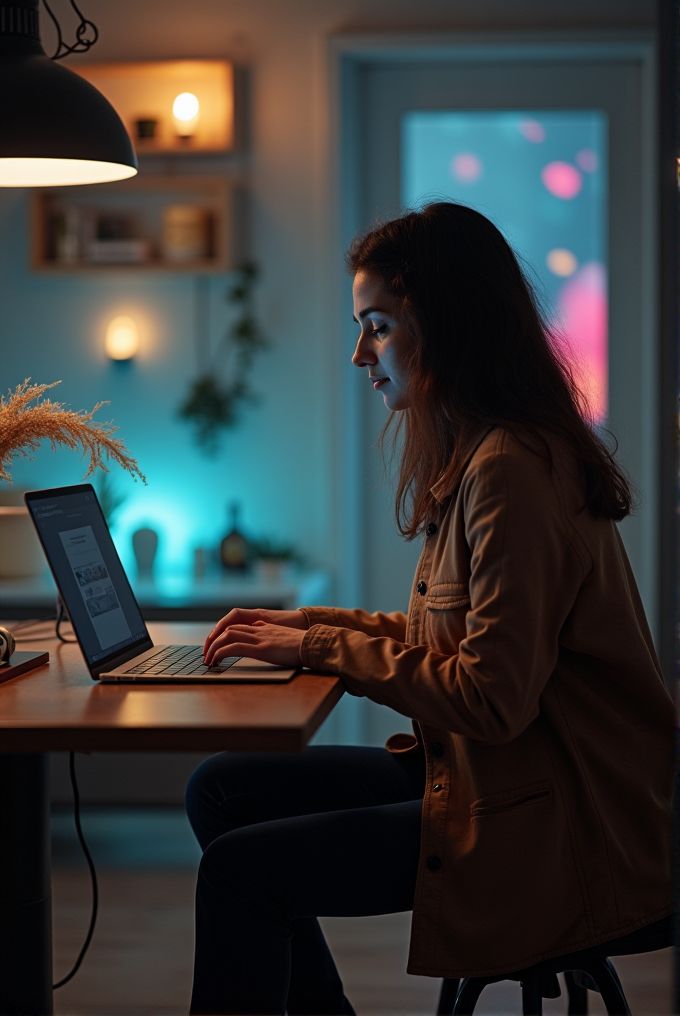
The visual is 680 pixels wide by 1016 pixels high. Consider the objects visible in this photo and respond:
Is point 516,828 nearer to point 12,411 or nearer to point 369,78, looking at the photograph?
point 12,411

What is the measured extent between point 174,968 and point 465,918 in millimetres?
1269

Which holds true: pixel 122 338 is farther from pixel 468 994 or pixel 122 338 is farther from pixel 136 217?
pixel 468 994

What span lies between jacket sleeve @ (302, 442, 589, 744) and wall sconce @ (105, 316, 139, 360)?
260cm

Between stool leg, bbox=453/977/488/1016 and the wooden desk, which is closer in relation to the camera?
the wooden desk

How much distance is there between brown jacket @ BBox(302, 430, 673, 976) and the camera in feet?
4.25

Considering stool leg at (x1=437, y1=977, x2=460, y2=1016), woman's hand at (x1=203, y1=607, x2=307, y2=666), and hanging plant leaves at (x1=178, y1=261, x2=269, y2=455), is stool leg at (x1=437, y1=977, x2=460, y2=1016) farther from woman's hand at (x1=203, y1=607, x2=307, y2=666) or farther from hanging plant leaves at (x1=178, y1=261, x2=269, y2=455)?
hanging plant leaves at (x1=178, y1=261, x2=269, y2=455)

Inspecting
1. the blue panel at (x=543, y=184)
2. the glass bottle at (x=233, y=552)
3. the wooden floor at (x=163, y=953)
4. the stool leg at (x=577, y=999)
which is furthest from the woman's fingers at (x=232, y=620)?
the blue panel at (x=543, y=184)

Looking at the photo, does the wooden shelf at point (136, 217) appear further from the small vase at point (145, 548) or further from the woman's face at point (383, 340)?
the woman's face at point (383, 340)

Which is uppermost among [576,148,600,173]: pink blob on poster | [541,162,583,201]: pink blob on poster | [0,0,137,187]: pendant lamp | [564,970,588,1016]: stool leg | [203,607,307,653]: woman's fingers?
[576,148,600,173]: pink blob on poster

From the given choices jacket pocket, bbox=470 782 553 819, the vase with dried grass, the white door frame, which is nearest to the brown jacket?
jacket pocket, bbox=470 782 553 819

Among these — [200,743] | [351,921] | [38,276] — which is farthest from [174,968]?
[38,276]

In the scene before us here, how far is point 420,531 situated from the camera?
5.50ft

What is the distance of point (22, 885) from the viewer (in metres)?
1.53

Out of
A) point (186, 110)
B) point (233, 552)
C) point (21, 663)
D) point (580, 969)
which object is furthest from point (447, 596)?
point (186, 110)
